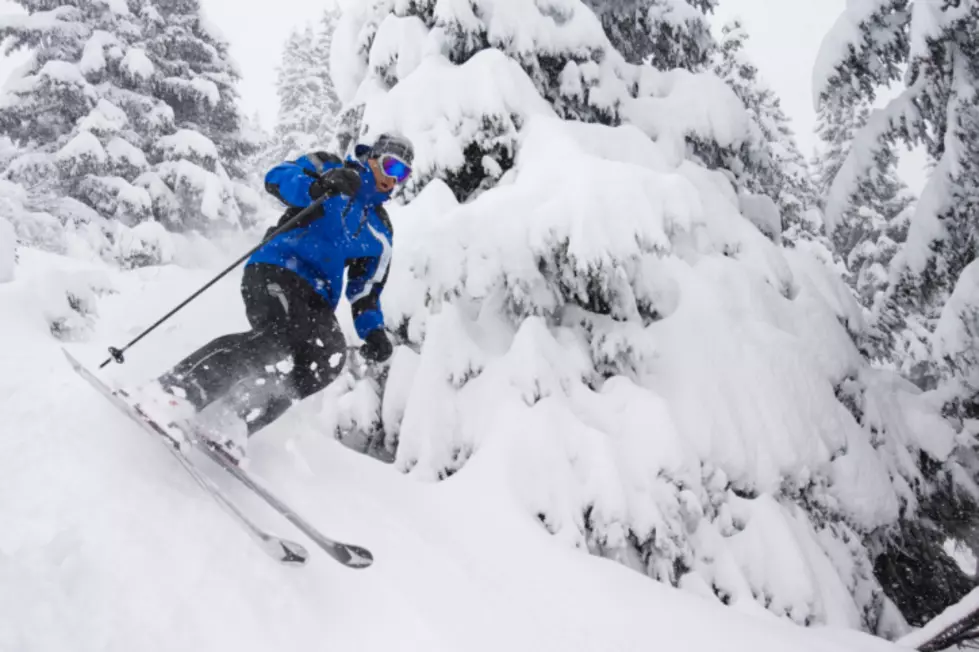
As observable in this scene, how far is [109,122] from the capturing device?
1540 centimetres

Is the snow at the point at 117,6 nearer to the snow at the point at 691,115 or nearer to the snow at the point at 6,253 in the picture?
the snow at the point at 6,253

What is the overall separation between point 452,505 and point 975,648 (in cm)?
344

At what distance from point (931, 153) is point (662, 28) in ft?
11.4

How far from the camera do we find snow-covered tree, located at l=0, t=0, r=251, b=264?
49.7ft

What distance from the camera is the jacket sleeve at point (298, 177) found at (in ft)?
13.4

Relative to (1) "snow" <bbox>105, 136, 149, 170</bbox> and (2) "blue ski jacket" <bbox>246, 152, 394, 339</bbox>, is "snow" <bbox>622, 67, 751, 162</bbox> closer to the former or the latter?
(2) "blue ski jacket" <bbox>246, 152, 394, 339</bbox>

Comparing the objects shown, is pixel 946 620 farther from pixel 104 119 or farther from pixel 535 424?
pixel 104 119

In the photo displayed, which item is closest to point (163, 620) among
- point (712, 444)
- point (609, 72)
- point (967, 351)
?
point (712, 444)

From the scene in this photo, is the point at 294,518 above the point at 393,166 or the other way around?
the other way around

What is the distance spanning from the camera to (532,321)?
16.0 feet

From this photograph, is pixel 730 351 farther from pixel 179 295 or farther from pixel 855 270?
pixel 855 270

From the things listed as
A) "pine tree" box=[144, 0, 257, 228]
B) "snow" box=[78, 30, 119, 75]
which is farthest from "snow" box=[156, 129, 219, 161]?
"snow" box=[78, 30, 119, 75]

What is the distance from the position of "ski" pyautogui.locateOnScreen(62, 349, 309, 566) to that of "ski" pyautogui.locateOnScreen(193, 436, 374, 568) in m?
0.09

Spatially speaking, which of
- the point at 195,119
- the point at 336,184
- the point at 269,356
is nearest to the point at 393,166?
the point at 336,184
